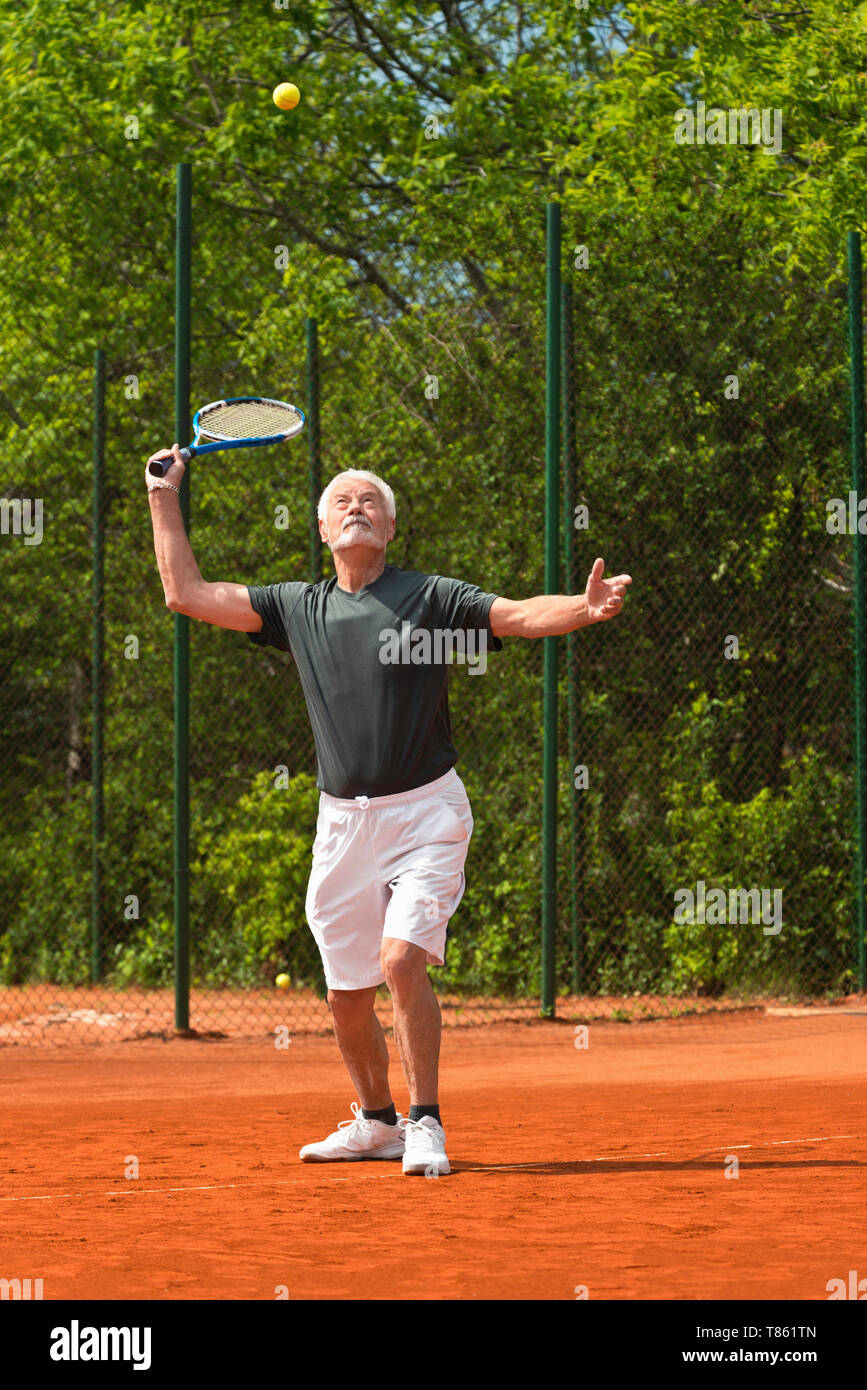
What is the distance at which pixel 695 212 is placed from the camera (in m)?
10.9

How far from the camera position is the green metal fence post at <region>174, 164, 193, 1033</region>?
8664 mm

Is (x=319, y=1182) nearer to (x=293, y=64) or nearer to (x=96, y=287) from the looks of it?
(x=96, y=287)

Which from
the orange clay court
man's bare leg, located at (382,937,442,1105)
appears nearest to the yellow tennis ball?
the orange clay court

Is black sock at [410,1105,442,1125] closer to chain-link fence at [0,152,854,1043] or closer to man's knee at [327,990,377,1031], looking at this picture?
man's knee at [327,990,377,1031]

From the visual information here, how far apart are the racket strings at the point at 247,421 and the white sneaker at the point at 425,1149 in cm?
241

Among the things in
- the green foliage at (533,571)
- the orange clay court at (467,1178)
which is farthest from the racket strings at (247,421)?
the green foliage at (533,571)

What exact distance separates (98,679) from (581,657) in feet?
9.53

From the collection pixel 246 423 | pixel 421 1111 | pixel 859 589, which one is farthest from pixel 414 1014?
pixel 859 589

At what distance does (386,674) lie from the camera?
5.16 meters

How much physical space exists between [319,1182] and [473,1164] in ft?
1.76

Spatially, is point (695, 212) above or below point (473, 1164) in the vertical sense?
above

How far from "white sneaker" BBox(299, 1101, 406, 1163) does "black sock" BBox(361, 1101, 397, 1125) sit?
13mm
